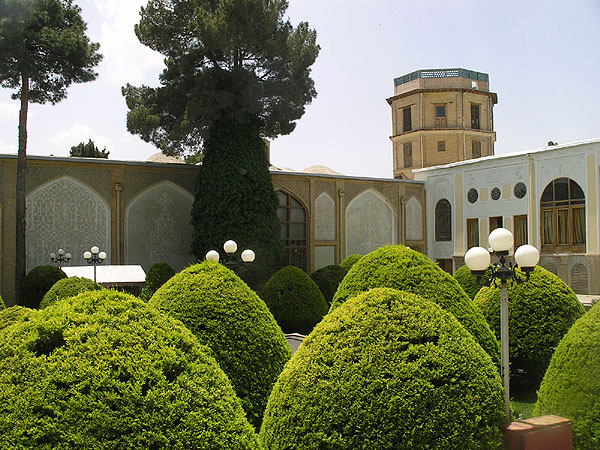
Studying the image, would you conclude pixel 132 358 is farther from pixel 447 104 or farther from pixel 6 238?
pixel 447 104

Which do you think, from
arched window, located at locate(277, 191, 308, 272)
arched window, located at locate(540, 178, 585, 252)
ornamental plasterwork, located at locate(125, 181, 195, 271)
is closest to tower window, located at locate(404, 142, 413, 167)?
arched window, located at locate(277, 191, 308, 272)

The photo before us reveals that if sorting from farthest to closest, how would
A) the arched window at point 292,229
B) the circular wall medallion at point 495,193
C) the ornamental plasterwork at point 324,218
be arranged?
1. the ornamental plasterwork at point 324,218
2. the circular wall medallion at point 495,193
3. the arched window at point 292,229

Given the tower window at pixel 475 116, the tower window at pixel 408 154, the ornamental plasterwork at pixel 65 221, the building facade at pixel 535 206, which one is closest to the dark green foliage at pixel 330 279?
the ornamental plasterwork at pixel 65 221

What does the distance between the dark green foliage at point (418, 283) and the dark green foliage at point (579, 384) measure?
1620mm

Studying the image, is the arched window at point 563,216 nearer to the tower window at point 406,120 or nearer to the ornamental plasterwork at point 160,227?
the ornamental plasterwork at point 160,227

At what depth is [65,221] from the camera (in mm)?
19203

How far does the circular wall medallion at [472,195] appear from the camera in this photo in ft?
83.3

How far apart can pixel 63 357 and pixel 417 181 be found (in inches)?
1033

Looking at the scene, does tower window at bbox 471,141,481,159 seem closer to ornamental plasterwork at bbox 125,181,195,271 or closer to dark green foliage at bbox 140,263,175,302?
ornamental plasterwork at bbox 125,181,195,271

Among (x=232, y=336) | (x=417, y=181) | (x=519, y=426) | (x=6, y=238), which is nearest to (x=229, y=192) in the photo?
(x=6, y=238)

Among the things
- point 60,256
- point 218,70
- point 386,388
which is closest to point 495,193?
point 218,70

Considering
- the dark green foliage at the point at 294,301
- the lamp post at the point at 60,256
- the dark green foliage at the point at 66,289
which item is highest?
the lamp post at the point at 60,256

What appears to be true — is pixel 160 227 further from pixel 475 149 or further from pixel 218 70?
pixel 475 149

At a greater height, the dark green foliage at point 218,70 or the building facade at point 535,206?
the dark green foliage at point 218,70
